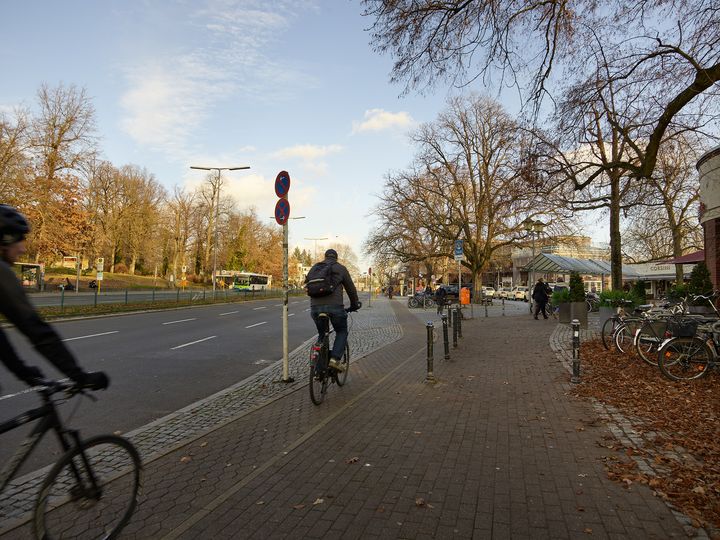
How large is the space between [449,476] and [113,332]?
1351cm

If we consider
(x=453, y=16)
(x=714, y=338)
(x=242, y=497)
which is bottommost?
(x=242, y=497)

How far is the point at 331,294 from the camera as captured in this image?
6.54 m

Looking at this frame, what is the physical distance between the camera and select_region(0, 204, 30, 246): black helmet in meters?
2.34

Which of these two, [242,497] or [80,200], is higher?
[80,200]

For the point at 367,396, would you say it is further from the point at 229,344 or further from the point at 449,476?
the point at 229,344

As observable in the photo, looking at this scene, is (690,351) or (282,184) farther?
(282,184)

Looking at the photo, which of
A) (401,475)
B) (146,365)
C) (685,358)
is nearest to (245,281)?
(146,365)

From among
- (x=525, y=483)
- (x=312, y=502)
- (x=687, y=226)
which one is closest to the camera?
(x=312, y=502)

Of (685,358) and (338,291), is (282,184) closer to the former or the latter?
(338,291)

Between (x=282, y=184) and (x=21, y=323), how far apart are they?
19.4 ft

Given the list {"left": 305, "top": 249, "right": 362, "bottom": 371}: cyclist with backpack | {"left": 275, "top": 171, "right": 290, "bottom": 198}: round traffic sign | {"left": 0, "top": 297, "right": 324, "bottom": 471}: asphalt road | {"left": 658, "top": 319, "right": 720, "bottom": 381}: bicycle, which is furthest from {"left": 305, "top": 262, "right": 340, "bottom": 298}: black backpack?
{"left": 658, "top": 319, "right": 720, "bottom": 381}: bicycle

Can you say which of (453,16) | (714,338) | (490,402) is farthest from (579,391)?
(453,16)

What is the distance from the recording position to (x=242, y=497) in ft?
11.4

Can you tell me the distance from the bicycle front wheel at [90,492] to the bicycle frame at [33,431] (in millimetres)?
132
